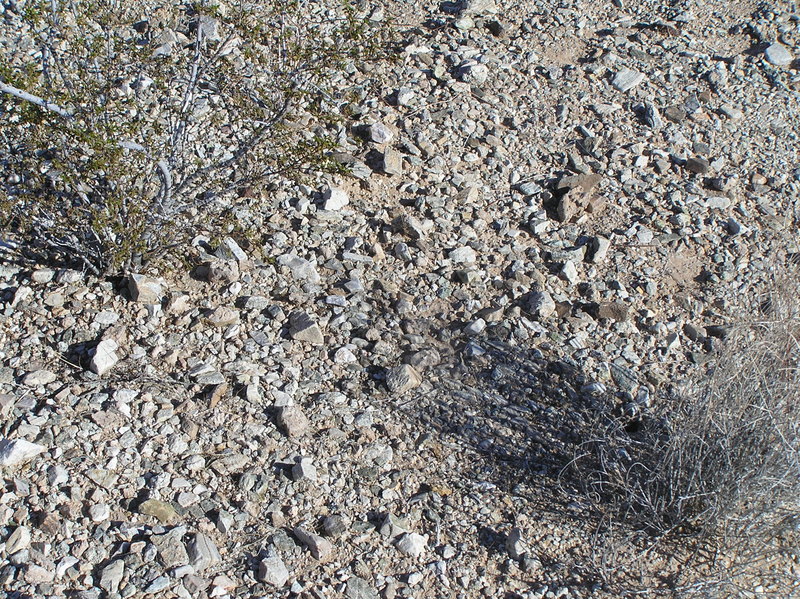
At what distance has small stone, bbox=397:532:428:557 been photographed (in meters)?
3.00

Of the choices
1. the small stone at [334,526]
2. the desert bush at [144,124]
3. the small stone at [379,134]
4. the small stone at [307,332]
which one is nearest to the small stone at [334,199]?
the desert bush at [144,124]

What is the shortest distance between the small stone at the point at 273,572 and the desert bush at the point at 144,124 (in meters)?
1.48

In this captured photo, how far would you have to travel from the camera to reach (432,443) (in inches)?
133

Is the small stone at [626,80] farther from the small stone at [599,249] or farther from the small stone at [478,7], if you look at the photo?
the small stone at [599,249]

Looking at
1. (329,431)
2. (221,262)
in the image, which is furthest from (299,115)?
(329,431)

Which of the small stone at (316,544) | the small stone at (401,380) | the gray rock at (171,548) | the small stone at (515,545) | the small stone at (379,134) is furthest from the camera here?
the small stone at (379,134)

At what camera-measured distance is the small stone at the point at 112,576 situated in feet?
8.89

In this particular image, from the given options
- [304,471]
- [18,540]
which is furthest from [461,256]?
[18,540]

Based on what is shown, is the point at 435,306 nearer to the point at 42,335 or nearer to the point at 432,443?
the point at 432,443

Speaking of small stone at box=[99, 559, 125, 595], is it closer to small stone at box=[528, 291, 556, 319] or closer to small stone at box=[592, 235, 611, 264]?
small stone at box=[528, 291, 556, 319]

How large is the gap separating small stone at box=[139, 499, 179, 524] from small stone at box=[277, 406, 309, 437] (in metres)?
0.54

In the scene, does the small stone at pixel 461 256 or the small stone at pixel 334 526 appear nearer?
the small stone at pixel 334 526

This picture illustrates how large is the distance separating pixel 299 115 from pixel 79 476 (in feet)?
8.04

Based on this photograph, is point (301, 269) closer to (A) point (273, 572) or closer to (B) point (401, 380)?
(B) point (401, 380)
